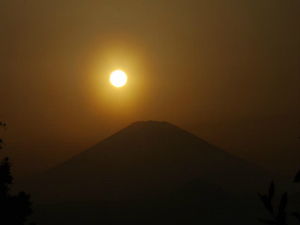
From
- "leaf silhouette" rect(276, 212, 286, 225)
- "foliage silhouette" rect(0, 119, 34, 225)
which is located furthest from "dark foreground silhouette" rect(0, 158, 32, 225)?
"leaf silhouette" rect(276, 212, 286, 225)

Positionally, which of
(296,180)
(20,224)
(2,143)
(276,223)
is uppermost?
(2,143)

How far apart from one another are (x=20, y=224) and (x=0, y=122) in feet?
13.3

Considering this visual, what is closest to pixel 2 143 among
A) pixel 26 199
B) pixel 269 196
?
pixel 26 199

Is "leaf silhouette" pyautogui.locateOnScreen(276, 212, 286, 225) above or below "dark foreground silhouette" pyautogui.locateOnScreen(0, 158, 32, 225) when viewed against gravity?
below

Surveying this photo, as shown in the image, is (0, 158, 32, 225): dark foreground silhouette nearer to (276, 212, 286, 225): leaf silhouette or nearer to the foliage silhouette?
the foliage silhouette

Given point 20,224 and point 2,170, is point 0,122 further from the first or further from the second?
point 20,224

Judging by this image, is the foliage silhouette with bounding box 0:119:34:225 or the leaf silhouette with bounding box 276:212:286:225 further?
the foliage silhouette with bounding box 0:119:34:225

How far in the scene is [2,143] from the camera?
1767 cm

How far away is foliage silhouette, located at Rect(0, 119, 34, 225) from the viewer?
16.9 metres

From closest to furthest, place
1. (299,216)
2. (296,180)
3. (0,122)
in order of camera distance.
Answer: (296,180) → (299,216) → (0,122)

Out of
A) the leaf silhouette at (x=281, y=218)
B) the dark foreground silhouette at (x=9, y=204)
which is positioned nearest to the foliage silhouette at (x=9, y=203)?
the dark foreground silhouette at (x=9, y=204)

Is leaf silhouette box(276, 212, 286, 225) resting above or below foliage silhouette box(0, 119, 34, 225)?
below

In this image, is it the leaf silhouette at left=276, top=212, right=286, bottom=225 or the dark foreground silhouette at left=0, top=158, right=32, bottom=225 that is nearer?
the leaf silhouette at left=276, top=212, right=286, bottom=225

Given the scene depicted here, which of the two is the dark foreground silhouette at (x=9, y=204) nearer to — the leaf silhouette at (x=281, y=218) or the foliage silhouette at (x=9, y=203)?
the foliage silhouette at (x=9, y=203)
